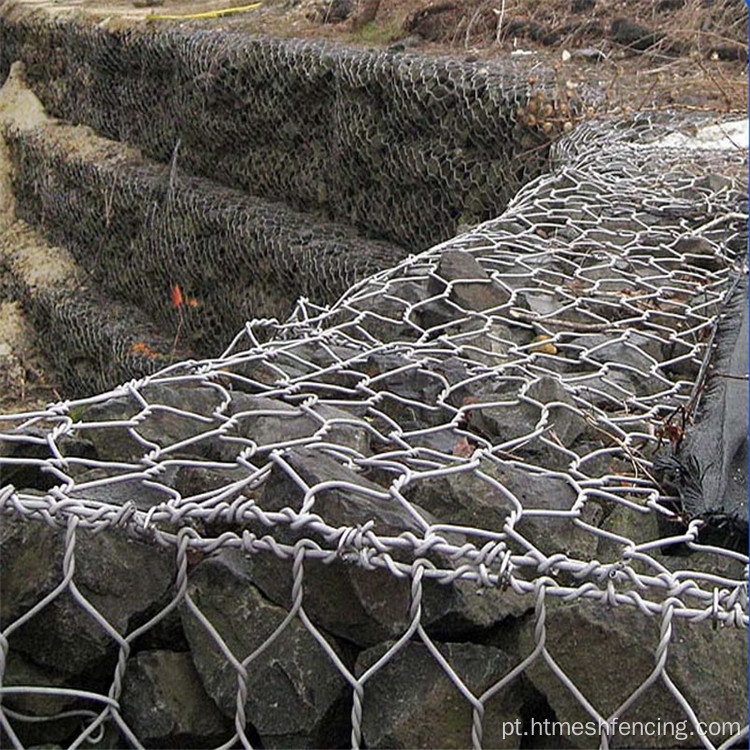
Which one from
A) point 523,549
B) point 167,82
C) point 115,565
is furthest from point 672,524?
point 167,82

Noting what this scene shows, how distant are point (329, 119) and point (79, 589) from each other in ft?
15.2

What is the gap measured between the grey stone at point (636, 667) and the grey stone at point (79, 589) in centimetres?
36

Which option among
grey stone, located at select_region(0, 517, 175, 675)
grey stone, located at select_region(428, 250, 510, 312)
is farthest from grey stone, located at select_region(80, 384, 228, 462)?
grey stone, located at select_region(428, 250, 510, 312)

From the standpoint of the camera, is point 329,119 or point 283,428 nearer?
point 283,428

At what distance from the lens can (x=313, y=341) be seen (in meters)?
1.69

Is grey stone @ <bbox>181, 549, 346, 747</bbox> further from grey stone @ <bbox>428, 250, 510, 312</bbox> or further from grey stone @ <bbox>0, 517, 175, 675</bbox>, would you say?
grey stone @ <bbox>428, 250, 510, 312</bbox>

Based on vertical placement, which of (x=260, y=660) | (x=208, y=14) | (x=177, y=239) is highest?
(x=260, y=660)

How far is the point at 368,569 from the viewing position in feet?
3.23

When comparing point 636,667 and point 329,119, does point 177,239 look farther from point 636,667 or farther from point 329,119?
point 636,667

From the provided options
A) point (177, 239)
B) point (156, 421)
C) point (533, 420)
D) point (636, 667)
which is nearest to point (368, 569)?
point (636, 667)

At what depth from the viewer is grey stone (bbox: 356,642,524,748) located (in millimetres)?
962

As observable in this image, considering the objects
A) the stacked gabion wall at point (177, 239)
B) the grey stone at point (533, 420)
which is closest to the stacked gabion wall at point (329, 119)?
the stacked gabion wall at point (177, 239)

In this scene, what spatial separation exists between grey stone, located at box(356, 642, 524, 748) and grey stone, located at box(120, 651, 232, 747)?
0.47ft

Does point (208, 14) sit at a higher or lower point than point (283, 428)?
lower
